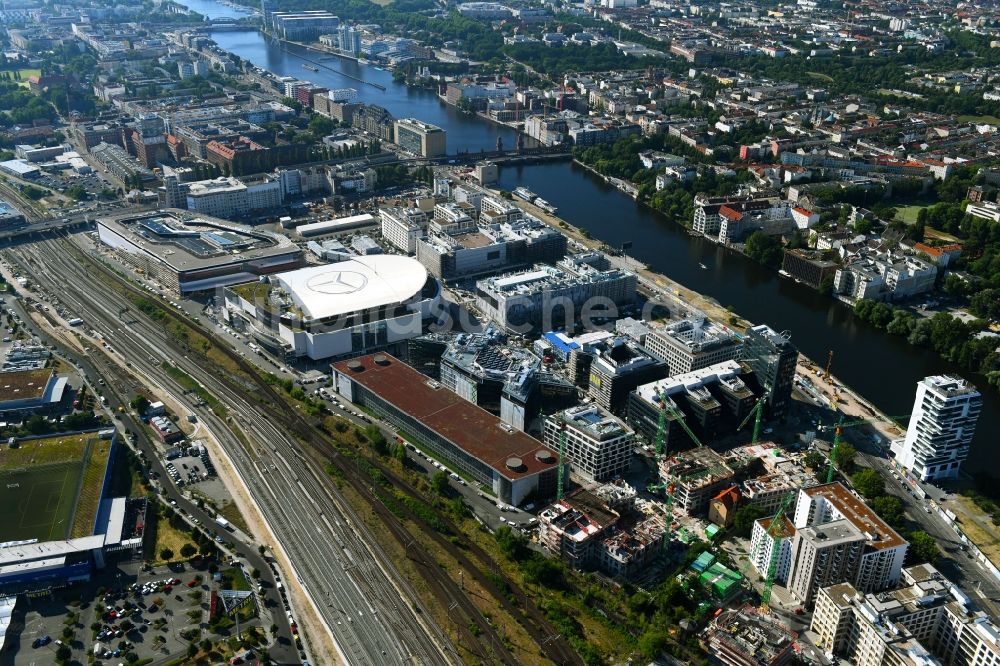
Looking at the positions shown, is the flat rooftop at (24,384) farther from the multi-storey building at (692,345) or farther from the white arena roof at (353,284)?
the multi-storey building at (692,345)

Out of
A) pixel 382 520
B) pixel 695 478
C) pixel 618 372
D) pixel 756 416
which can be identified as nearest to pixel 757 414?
pixel 756 416

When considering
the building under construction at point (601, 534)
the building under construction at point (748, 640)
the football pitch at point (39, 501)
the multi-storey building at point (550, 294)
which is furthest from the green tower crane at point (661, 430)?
the football pitch at point (39, 501)

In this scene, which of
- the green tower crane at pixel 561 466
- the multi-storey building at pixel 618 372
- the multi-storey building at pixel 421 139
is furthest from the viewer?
the multi-storey building at pixel 421 139

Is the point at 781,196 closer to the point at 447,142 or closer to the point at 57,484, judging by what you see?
the point at 447,142

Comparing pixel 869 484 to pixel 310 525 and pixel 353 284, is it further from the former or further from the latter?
pixel 353 284

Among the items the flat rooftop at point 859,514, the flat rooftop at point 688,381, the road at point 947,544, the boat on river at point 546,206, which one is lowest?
the boat on river at point 546,206

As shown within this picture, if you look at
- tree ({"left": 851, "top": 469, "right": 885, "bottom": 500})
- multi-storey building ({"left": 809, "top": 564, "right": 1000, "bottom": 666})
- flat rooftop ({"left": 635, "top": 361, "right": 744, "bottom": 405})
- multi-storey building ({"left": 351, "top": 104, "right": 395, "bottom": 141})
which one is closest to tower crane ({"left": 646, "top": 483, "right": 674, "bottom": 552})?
flat rooftop ({"left": 635, "top": 361, "right": 744, "bottom": 405})

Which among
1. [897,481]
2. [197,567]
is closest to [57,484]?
[197,567]
